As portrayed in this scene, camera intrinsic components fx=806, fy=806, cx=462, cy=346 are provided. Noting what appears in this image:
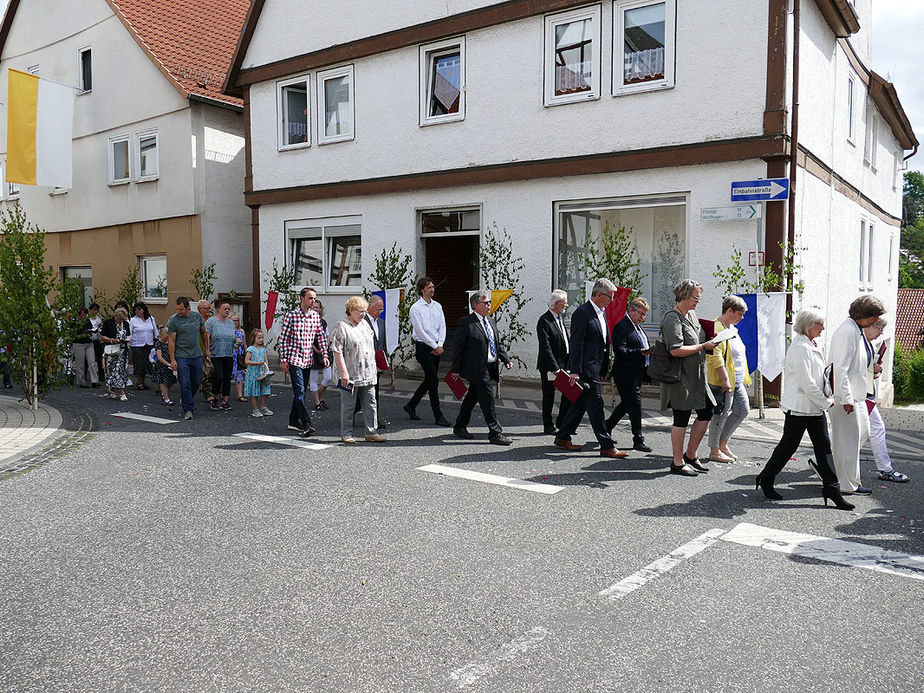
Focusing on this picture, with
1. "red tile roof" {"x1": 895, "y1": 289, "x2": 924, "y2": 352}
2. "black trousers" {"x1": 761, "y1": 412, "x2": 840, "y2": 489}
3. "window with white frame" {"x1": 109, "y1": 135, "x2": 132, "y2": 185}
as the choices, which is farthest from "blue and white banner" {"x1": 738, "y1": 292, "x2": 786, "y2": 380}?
"red tile roof" {"x1": 895, "y1": 289, "x2": 924, "y2": 352}

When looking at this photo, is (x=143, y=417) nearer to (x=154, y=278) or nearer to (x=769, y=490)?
(x=769, y=490)

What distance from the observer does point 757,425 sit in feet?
33.9

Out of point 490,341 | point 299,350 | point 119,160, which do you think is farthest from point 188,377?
point 119,160

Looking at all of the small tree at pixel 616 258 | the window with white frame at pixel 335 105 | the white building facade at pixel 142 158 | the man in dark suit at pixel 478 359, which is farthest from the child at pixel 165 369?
the white building facade at pixel 142 158

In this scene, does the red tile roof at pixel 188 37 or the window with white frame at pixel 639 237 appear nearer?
the window with white frame at pixel 639 237

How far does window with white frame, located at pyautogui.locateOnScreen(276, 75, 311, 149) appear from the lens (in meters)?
18.1

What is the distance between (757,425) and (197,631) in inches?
318

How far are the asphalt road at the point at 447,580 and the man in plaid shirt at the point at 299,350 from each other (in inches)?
67.1

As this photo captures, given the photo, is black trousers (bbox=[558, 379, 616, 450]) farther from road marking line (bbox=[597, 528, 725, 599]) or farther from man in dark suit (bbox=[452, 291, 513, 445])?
road marking line (bbox=[597, 528, 725, 599])

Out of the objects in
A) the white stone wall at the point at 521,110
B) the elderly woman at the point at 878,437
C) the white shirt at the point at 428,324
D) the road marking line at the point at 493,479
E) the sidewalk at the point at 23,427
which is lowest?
the sidewalk at the point at 23,427

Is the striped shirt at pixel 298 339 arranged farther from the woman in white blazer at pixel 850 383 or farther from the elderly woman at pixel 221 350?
the woman in white blazer at pixel 850 383

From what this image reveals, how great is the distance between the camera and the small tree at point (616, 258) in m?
11.9

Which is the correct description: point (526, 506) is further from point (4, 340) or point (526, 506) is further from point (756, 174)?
point (4, 340)

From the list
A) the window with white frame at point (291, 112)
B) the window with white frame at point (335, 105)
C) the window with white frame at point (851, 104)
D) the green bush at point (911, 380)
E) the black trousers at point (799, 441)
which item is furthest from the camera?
the green bush at point (911, 380)
